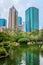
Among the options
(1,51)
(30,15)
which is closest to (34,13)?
(30,15)

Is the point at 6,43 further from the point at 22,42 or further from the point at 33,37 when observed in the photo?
the point at 33,37

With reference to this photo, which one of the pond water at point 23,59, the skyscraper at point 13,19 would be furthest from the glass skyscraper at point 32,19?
the pond water at point 23,59

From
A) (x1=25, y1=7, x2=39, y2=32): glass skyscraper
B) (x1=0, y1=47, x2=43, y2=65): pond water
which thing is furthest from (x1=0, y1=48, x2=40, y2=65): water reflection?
(x1=25, y1=7, x2=39, y2=32): glass skyscraper

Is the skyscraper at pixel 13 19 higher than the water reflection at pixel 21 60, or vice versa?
the skyscraper at pixel 13 19

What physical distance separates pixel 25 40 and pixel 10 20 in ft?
317

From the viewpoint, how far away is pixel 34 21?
593 feet

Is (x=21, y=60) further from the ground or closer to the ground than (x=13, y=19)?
closer to the ground

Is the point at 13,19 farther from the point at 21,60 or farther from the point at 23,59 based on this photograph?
the point at 21,60

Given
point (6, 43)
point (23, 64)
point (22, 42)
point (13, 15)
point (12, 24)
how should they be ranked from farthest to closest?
point (13, 15), point (12, 24), point (22, 42), point (6, 43), point (23, 64)

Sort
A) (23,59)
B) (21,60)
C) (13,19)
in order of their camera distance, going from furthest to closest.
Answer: (13,19) < (23,59) < (21,60)

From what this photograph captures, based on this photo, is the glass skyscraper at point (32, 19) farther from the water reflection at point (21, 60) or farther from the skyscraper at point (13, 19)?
the water reflection at point (21, 60)

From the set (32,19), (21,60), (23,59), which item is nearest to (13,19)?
(32,19)

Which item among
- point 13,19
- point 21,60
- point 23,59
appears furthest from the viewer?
point 13,19

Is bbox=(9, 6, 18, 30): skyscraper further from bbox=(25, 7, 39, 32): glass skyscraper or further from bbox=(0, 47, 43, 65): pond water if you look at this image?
bbox=(0, 47, 43, 65): pond water
